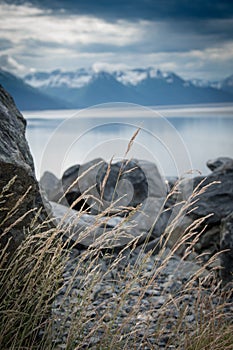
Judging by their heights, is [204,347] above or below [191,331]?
above

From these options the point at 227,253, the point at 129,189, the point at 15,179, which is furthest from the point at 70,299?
the point at 129,189

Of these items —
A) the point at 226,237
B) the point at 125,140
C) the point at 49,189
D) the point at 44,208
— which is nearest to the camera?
the point at 44,208

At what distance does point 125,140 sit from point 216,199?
1340 millimetres

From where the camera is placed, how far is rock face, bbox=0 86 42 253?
2.97 meters

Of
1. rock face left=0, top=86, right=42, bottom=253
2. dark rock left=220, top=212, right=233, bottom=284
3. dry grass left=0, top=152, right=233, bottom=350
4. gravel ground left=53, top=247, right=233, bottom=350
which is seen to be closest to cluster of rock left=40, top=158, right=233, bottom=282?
dark rock left=220, top=212, right=233, bottom=284

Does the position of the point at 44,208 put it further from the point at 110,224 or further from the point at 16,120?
the point at 110,224

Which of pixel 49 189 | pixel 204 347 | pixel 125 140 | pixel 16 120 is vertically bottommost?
pixel 49 189

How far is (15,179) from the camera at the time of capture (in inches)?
118

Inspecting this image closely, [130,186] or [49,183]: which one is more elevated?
[130,186]

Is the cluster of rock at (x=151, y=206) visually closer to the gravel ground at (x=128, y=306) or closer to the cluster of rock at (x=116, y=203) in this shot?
the cluster of rock at (x=116, y=203)

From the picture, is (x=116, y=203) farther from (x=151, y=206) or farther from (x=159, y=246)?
(x=159, y=246)

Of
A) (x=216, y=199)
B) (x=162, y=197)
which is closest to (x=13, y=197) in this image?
(x=216, y=199)

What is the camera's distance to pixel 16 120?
353cm

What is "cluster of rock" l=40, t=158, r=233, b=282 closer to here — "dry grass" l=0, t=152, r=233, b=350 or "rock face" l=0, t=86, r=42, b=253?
"dry grass" l=0, t=152, r=233, b=350
